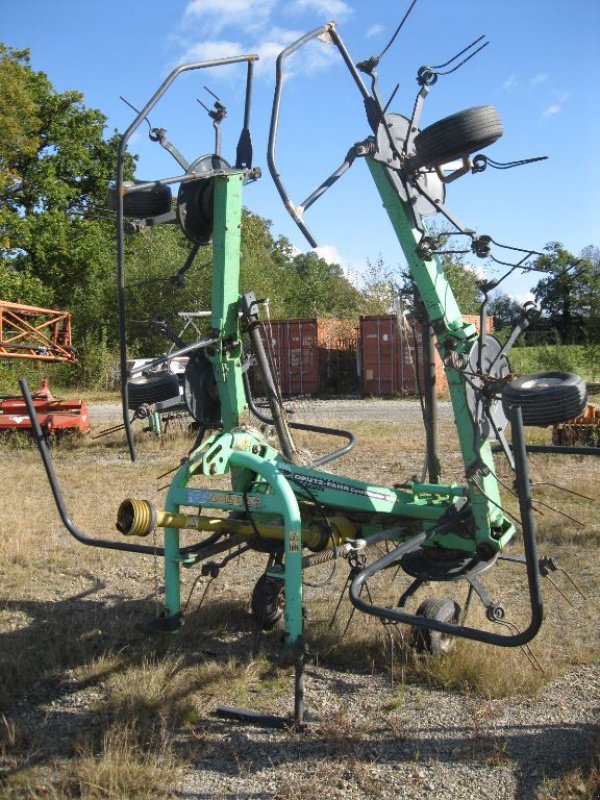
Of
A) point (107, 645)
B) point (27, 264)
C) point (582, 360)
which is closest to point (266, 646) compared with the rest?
point (107, 645)

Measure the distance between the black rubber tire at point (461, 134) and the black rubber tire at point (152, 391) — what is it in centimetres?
191

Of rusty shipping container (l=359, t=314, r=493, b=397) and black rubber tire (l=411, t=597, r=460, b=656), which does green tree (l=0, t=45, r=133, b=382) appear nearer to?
rusty shipping container (l=359, t=314, r=493, b=397)

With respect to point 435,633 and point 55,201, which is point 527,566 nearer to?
point 435,633

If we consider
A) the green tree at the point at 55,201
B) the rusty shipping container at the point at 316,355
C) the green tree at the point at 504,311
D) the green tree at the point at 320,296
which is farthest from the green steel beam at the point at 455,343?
the green tree at the point at 320,296

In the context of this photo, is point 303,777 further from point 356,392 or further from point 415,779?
point 356,392

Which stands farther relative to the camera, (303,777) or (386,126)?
(386,126)

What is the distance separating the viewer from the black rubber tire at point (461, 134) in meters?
4.22

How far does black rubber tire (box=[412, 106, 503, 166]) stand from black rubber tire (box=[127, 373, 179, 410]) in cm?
191

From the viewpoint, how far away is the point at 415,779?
3590mm

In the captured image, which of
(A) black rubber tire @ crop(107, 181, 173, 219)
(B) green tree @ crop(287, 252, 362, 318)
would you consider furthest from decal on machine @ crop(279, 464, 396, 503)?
(B) green tree @ crop(287, 252, 362, 318)

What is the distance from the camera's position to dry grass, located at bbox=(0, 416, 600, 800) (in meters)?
3.80

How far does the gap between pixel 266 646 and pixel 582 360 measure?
2256 centimetres

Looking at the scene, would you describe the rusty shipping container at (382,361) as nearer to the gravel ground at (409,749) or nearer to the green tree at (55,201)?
the green tree at (55,201)

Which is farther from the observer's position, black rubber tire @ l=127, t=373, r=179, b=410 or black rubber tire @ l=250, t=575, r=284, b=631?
black rubber tire @ l=250, t=575, r=284, b=631
